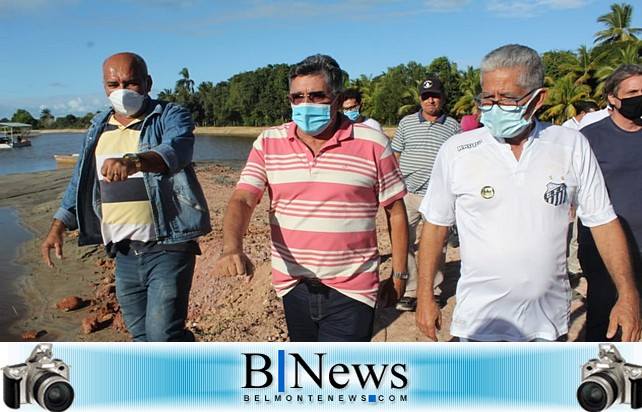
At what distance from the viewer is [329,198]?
2574mm

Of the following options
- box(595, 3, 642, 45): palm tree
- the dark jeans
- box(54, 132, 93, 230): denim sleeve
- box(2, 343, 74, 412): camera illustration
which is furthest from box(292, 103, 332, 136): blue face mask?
box(595, 3, 642, 45): palm tree

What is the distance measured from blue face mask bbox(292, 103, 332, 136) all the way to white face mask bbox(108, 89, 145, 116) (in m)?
0.99

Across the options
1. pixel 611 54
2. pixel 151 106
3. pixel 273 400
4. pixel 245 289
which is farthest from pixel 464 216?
pixel 611 54

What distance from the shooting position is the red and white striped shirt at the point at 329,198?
2586 millimetres

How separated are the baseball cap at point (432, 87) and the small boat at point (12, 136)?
171 ft

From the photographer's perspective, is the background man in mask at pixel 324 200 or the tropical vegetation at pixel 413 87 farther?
the tropical vegetation at pixel 413 87

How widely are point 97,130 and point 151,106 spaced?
338 mm

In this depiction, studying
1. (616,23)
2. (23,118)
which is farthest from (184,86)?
(616,23)

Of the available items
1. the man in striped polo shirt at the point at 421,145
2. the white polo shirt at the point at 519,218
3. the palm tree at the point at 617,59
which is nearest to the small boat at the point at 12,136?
the palm tree at the point at 617,59

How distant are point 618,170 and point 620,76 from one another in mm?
611

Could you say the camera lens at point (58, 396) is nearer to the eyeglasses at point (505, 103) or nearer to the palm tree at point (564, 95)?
the eyeglasses at point (505, 103)

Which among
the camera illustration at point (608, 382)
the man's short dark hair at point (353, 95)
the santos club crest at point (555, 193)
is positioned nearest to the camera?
the santos club crest at point (555, 193)

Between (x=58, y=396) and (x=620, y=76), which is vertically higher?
(x=620, y=76)

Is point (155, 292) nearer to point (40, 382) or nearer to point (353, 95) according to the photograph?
point (40, 382)
